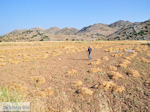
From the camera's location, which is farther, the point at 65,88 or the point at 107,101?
the point at 65,88

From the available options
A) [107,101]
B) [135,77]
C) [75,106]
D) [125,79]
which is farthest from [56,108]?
[135,77]

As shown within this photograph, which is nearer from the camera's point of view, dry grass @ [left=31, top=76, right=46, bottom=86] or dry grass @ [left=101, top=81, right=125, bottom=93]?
dry grass @ [left=101, top=81, right=125, bottom=93]

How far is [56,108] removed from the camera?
677cm

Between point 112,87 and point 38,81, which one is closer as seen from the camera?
point 112,87

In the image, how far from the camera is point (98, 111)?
21.5ft

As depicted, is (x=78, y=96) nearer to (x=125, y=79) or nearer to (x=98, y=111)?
(x=98, y=111)

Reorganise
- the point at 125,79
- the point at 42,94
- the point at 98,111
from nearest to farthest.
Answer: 1. the point at 98,111
2. the point at 42,94
3. the point at 125,79

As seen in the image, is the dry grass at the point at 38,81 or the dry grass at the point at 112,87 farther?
the dry grass at the point at 38,81

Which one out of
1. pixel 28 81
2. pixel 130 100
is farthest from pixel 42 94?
pixel 130 100

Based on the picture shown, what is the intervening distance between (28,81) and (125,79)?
24.5 ft

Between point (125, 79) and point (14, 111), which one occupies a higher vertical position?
point (14, 111)

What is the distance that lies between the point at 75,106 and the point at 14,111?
346 centimetres

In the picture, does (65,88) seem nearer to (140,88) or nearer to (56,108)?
(56,108)

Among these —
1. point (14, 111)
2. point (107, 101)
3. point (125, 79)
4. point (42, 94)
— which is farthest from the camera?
point (125, 79)
